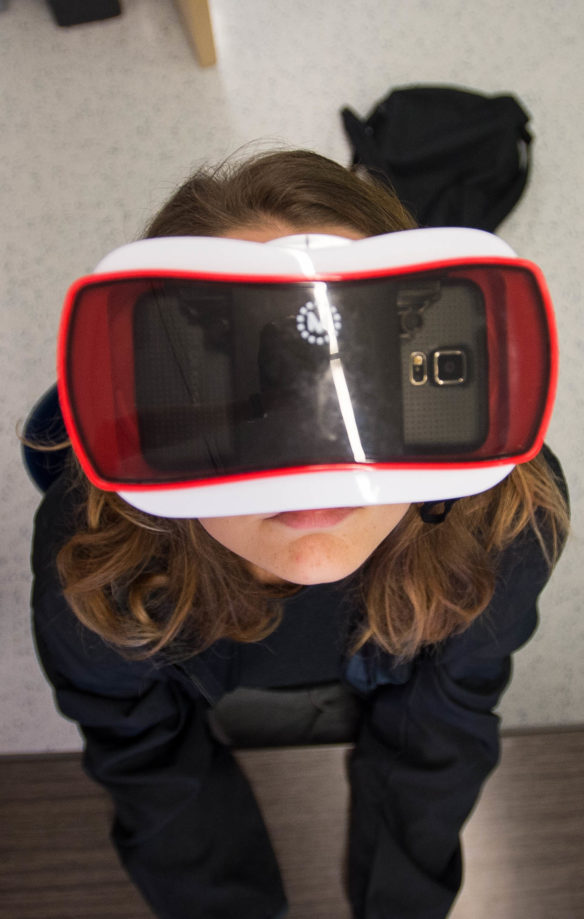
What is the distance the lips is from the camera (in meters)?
0.53

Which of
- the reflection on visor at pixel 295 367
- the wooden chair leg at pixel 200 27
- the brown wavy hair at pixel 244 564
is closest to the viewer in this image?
the reflection on visor at pixel 295 367

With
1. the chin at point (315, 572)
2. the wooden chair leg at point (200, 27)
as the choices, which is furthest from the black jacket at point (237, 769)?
the wooden chair leg at point (200, 27)

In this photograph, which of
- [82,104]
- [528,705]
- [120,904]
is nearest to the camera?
[120,904]

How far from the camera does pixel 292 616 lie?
79cm

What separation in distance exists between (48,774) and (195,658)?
20 centimetres

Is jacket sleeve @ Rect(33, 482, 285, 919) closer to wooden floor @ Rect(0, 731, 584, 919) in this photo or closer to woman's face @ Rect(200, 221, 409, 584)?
wooden floor @ Rect(0, 731, 584, 919)

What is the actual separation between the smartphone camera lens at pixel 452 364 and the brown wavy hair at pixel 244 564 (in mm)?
181

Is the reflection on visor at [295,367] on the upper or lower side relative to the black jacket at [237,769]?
upper

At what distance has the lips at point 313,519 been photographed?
1.73ft

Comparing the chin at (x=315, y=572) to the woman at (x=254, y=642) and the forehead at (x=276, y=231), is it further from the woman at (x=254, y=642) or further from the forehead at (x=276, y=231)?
the forehead at (x=276, y=231)

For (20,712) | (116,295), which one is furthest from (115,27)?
(20,712)

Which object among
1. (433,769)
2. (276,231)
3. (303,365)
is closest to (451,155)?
(276,231)

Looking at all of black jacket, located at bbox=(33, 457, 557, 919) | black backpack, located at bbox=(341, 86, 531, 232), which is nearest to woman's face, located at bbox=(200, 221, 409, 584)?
black jacket, located at bbox=(33, 457, 557, 919)

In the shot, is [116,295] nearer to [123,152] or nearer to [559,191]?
[123,152]
